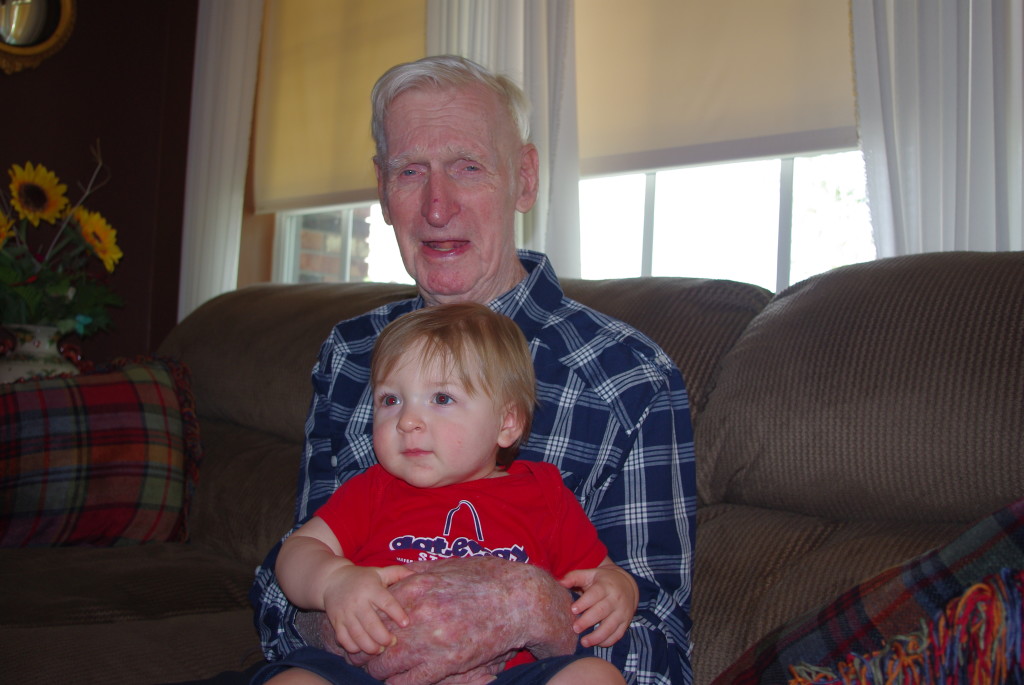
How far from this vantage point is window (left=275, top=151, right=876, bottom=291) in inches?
99.0

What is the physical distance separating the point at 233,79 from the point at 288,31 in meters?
0.36

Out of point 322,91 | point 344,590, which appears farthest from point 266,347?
point 322,91

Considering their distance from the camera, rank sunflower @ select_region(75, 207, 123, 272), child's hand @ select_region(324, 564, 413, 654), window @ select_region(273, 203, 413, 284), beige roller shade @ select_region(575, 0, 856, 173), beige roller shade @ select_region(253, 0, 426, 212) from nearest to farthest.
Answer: child's hand @ select_region(324, 564, 413, 654) → beige roller shade @ select_region(575, 0, 856, 173) → sunflower @ select_region(75, 207, 123, 272) → beige roller shade @ select_region(253, 0, 426, 212) → window @ select_region(273, 203, 413, 284)

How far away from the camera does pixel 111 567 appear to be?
1.86 meters

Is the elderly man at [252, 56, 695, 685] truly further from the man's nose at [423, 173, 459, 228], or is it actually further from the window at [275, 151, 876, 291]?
the window at [275, 151, 876, 291]

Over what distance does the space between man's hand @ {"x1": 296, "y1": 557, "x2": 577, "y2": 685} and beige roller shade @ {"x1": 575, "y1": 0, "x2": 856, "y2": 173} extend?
1.70 meters

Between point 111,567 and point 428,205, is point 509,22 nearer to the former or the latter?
point 428,205

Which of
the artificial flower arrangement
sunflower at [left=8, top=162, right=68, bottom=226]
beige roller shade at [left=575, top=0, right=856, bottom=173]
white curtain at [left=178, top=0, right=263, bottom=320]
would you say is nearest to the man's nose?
beige roller shade at [left=575, top=0, right=856, bottom=173]

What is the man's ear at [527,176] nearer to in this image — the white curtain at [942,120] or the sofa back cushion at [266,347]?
the sofa back cushion at [266,347]

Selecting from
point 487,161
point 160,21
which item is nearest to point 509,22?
point 487,161

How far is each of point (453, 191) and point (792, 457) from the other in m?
0.66

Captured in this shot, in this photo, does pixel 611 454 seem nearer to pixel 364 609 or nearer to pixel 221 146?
pixel 364 609

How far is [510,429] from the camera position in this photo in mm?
1141

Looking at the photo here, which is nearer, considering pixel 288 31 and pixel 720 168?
pixel 720 168
